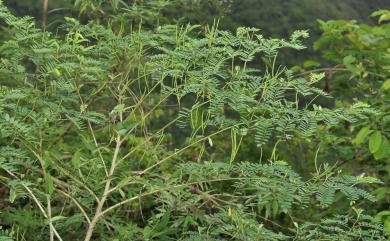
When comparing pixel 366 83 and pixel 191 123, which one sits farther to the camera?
pixel 366 83

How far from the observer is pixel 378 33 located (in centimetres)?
332

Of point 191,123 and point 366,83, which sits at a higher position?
point 191,123

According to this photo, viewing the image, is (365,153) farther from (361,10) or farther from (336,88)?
(361,10)

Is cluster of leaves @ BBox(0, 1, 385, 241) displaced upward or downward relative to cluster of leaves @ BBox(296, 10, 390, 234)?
upward

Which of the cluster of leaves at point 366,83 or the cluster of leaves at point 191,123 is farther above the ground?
the cluster of leaves at point 191,123

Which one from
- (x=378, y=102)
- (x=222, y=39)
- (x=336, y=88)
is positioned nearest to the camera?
(x=222, y=39)

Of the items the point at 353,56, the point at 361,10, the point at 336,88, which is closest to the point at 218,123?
the point at 353,56

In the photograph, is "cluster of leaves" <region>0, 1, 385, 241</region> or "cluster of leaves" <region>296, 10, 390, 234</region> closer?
"cluster of leaves" <region>0, 1, 385, 241</region>

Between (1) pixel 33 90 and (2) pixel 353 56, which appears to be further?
(2) pixel 353 56

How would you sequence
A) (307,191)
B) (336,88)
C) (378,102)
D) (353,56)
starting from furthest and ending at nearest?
(336,88) < (353,56) < (378,102) < (307,191)

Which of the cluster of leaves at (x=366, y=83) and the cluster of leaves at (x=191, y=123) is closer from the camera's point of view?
the cluster of leaves at (x=191, y=123)

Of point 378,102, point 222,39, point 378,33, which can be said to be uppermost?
point 222,39

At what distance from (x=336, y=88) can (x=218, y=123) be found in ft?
6.90

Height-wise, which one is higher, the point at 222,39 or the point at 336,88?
the point at 222,39
